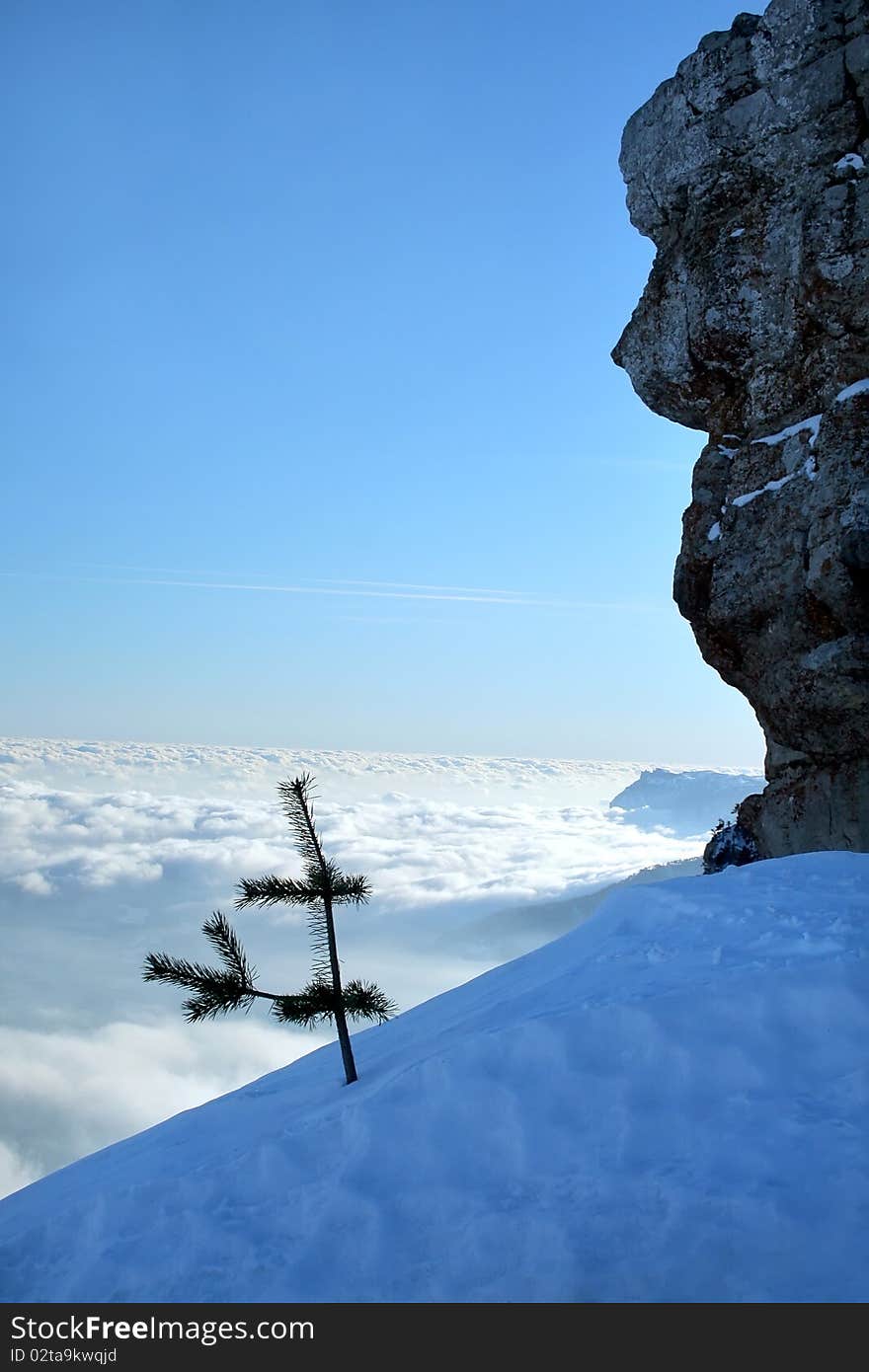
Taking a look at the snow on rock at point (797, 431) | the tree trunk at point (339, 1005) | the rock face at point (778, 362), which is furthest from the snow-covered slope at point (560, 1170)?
the snow on rock at point (797, 431)

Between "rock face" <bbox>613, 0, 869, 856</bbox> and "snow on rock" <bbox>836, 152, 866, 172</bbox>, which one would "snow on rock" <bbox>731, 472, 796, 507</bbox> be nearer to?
"rock face" <bbox>613, 0, 869, 856</bbox>

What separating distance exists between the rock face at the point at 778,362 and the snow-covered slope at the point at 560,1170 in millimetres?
12939

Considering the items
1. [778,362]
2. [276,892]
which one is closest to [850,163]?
[778,362]

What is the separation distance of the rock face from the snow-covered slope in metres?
12.9

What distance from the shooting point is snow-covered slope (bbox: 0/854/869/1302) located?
483 cm

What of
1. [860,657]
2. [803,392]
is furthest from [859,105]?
[860,657]

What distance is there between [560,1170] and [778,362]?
62.1 feet

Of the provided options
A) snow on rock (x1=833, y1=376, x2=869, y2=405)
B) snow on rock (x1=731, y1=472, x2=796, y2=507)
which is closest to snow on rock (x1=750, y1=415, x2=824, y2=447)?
snow on rock (x1=833, y1=376, x2=869, y2=405)

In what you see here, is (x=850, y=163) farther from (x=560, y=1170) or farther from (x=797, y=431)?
(x=560, y=1170)

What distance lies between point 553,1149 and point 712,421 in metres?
19.7

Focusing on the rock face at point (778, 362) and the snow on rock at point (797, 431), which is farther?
the snow on rock at point (797, 431)

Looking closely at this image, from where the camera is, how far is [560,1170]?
5414 mm

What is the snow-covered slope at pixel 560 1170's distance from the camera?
4.83 m

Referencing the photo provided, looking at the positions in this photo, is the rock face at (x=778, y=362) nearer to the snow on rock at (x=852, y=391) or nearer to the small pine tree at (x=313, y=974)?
the snow on rock at (x=852, y=391)
